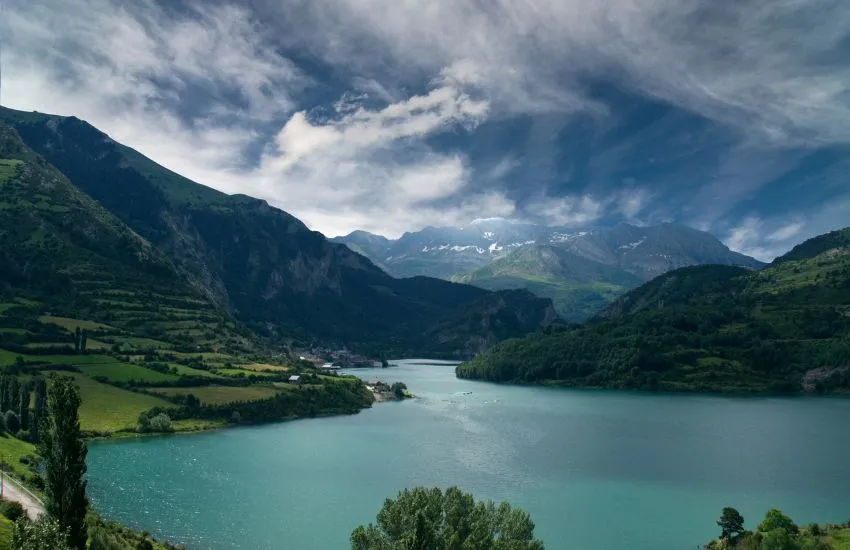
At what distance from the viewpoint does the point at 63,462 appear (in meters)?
36.3

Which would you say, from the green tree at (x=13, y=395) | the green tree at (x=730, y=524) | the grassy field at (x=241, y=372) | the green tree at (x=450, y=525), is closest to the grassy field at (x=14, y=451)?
the green tree at (x=13, y=395)

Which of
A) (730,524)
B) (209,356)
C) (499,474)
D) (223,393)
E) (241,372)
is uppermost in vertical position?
(209,356)

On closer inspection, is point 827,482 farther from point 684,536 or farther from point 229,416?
point 229,416

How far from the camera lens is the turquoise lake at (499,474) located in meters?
67.4

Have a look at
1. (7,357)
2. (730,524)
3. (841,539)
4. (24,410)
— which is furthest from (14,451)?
(841,539)

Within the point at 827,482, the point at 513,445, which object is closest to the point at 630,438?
the point at 513,445

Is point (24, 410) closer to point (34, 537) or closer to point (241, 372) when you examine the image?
point (241, 372)

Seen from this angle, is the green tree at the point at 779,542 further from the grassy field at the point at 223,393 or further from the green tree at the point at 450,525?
the grassy field at the point at 223,393

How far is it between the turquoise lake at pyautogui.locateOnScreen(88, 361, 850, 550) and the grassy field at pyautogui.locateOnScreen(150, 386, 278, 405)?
38.9 feet

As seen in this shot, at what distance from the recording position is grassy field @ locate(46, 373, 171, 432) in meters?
112

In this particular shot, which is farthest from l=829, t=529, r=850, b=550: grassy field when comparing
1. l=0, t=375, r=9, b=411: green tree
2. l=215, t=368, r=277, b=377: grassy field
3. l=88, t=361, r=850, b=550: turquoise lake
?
l=215, t=368, r=277, b=377: grassy field

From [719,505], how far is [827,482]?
2254 cm

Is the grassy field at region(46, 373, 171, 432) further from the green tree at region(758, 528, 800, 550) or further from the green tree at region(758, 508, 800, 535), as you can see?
the green tree at region(758, 528, 800, 550)

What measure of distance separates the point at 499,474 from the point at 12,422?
74017 millimetres
